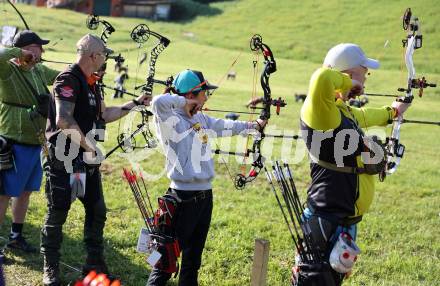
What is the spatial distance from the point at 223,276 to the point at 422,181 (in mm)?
6240

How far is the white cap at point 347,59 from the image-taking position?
411 cm

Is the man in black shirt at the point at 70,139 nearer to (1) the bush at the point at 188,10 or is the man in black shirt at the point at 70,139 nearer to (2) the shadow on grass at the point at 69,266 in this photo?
(2) the shadow on grass at the point at 69,266

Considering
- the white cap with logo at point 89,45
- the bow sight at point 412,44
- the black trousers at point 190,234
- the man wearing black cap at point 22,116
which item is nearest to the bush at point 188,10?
the man wearing black cap at point 22,116

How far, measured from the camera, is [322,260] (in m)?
4.16

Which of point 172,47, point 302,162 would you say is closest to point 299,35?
point 172,47

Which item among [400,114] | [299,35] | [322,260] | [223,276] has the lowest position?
[223,276]

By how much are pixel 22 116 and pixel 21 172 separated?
583 millimetres

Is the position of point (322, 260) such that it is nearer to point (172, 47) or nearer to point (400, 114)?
point (400, 114)

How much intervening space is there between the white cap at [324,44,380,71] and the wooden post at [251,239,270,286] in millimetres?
1446

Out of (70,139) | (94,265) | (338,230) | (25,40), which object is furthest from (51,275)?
(338,230)

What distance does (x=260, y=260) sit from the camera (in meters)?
3.77

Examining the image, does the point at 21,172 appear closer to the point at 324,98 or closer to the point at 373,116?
the point at 324,98

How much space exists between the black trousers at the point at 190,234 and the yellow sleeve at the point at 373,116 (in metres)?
1.39

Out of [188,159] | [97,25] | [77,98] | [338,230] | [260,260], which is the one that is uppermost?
[97,25]
